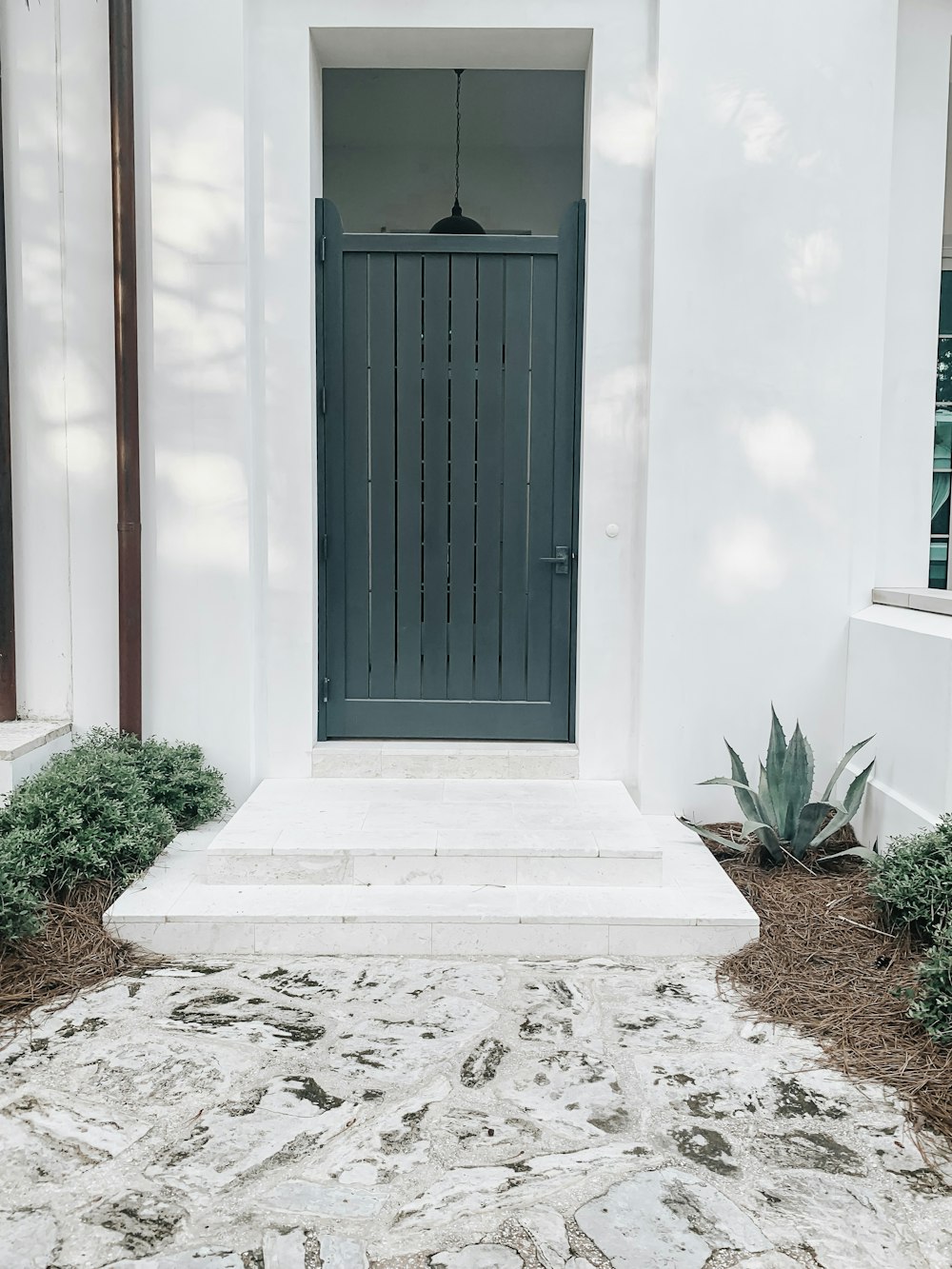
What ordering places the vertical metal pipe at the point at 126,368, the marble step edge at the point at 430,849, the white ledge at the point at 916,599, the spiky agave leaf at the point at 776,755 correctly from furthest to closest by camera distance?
the vertical metal pipe at the point at 126,368 → the spiky agave leaf at the point at 776,755 → the white ledge at the point at 916,599 → the marble step edge at the point at 430,849

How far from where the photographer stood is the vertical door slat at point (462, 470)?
4.41 m

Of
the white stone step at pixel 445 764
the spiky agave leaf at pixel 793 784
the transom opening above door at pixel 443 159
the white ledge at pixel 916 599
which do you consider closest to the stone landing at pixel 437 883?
the white stone step at pixel 445 764

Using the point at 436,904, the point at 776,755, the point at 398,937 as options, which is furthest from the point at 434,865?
the point at 776,755

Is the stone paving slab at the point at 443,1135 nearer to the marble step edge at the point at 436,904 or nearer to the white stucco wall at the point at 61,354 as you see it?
the marble step edge at the point at 436,904

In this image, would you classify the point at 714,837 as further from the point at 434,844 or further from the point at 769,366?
the point at 769,366

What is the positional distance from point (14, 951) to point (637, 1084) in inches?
74.2

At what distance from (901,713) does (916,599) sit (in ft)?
1.56

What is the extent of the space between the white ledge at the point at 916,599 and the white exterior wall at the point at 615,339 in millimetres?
104

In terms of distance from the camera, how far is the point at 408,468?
448cm

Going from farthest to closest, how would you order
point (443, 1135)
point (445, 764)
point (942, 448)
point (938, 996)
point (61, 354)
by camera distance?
point (942, 448), point (445, 764), point (61, 354), point (938, 996), point (443, 1135)

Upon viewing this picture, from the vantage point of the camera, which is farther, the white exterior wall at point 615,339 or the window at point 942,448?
the window at point 942,448

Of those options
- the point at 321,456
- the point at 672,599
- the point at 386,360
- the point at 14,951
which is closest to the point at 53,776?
the point at 14,951

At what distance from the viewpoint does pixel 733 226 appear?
13.3ft

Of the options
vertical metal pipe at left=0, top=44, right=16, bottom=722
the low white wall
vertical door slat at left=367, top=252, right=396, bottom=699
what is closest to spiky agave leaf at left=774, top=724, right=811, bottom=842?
the low white wall
